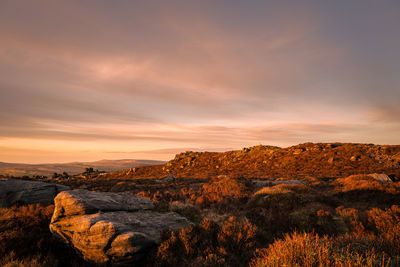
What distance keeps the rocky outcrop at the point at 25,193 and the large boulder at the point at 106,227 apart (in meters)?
5.78

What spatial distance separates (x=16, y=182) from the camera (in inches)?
472

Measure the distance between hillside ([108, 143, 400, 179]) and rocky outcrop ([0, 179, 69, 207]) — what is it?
20228 mm

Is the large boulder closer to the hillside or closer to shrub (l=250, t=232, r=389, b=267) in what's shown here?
shrub (l=250, t=232, r=389, b=267)

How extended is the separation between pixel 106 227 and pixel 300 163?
3515 cm

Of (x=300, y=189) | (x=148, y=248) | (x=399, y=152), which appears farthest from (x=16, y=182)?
(x=399, y=152)

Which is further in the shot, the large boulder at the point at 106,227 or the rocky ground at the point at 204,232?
the large boulder at the point at 106,227

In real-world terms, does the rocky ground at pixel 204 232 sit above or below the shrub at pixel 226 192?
above

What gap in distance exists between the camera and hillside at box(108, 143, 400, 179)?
88.9 feet

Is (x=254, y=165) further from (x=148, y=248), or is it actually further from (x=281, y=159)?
(x=148, y=248)

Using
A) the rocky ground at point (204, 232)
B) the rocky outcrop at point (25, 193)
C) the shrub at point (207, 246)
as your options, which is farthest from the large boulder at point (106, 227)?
the rocky outcrop at point (25, 193)

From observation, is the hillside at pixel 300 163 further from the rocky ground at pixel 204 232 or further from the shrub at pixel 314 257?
the shrub at pixel 314 257

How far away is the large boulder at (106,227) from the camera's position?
492 cm

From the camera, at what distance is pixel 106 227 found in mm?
5254

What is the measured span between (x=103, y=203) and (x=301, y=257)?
6.78 meters
